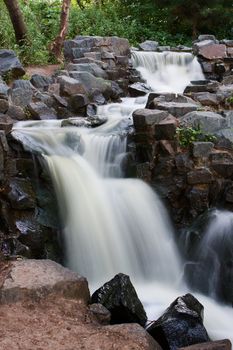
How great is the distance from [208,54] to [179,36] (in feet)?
12.6

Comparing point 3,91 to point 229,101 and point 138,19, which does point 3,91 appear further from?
point 138,19

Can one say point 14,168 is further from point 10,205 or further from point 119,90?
point 119,90

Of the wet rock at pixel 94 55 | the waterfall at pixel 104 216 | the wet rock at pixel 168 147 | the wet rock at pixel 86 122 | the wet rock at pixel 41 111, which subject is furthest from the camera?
the wet rock at pixel 94 55

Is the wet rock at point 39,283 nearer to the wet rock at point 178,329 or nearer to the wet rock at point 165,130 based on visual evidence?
the wet rock at point 178,329

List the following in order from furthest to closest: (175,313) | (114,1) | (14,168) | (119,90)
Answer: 1. (114,1)
2. (119,90)
3. (14,168)
4. (175,313)

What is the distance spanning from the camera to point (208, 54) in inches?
527

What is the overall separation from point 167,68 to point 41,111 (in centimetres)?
544

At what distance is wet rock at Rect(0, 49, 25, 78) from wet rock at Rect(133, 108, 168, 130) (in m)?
3.95

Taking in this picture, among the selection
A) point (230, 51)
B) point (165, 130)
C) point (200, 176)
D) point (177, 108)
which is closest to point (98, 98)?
point (177, 108)

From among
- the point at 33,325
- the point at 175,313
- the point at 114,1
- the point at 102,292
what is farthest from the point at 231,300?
the point at 114,1

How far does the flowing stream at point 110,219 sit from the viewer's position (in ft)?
19.2

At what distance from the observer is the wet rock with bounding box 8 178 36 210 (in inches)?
231

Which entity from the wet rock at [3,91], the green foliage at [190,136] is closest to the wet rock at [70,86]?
the wet rock at [3,91]

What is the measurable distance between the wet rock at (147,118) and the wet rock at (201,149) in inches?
28.4
